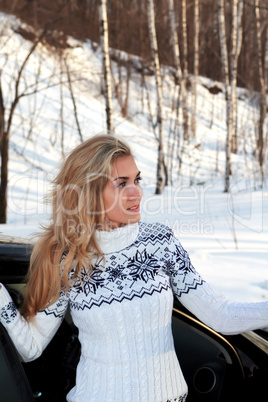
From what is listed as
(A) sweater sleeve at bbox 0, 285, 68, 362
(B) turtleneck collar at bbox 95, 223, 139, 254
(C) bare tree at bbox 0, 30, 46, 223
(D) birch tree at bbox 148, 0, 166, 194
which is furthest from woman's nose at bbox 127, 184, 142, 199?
(D) birch tree at bbox 148, 0, 166, 194

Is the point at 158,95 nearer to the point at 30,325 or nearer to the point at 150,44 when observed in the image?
the point at 30,325

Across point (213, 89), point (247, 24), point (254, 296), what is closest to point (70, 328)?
point (254, 296)

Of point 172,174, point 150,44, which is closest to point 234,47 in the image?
point 172,174

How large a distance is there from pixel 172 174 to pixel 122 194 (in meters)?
13.1

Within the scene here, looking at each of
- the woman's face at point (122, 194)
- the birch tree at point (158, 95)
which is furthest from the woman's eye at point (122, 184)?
the birch tree at point (158, 95)

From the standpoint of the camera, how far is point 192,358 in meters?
1.91

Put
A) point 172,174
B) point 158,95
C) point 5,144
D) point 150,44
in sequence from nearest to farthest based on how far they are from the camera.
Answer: point 5,144 → point 158,95 → point 172,174 → point 150,44

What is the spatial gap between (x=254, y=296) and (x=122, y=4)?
20254mm

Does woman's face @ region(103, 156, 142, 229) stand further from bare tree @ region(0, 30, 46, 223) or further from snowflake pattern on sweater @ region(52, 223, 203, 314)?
bare tree @ region(0, 30, 46, 223)

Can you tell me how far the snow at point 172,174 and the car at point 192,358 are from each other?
0.99ft

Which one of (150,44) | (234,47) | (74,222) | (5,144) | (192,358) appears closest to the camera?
(74,222)

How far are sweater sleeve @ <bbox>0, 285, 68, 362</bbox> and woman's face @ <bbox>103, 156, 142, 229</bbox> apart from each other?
1.15 ft

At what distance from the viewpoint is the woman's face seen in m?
1.57

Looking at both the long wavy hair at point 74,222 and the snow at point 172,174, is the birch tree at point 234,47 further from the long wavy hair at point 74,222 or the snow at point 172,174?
the long wavy hair at point 74,222
